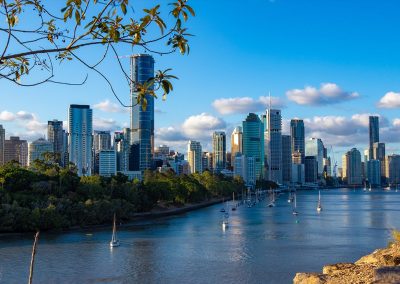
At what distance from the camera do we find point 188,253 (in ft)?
235

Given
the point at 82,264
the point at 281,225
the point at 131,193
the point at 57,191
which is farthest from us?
the point at 131,193

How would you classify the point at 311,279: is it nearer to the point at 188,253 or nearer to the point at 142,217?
the point at 188,253

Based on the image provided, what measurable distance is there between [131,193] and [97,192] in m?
14.5

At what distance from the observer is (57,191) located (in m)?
120

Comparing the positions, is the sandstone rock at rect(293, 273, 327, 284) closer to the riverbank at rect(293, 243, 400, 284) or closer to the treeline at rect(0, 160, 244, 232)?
the riverbank at rect(293, 243, 400, 284)

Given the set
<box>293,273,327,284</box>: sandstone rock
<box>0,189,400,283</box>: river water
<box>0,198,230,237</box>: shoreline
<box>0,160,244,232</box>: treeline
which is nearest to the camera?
<box>293,273,327,284</box>: sandstone rock

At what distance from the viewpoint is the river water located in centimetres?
5606

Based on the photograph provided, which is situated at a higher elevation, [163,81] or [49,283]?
[163,81]

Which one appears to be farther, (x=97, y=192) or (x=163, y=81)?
(x=97, y=192)

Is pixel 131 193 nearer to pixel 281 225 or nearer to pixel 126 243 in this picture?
pixel 281 225

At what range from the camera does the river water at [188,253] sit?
184ft

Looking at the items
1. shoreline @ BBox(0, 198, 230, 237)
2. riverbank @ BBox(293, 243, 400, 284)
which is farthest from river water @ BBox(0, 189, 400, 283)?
riverbank @ BBox(293, 243, 400, 284)

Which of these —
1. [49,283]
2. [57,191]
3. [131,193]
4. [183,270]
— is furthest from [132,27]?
[131,193]

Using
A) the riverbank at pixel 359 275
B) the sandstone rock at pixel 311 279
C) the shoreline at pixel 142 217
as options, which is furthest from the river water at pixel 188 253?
the sandstone rock at pixel 311 279
